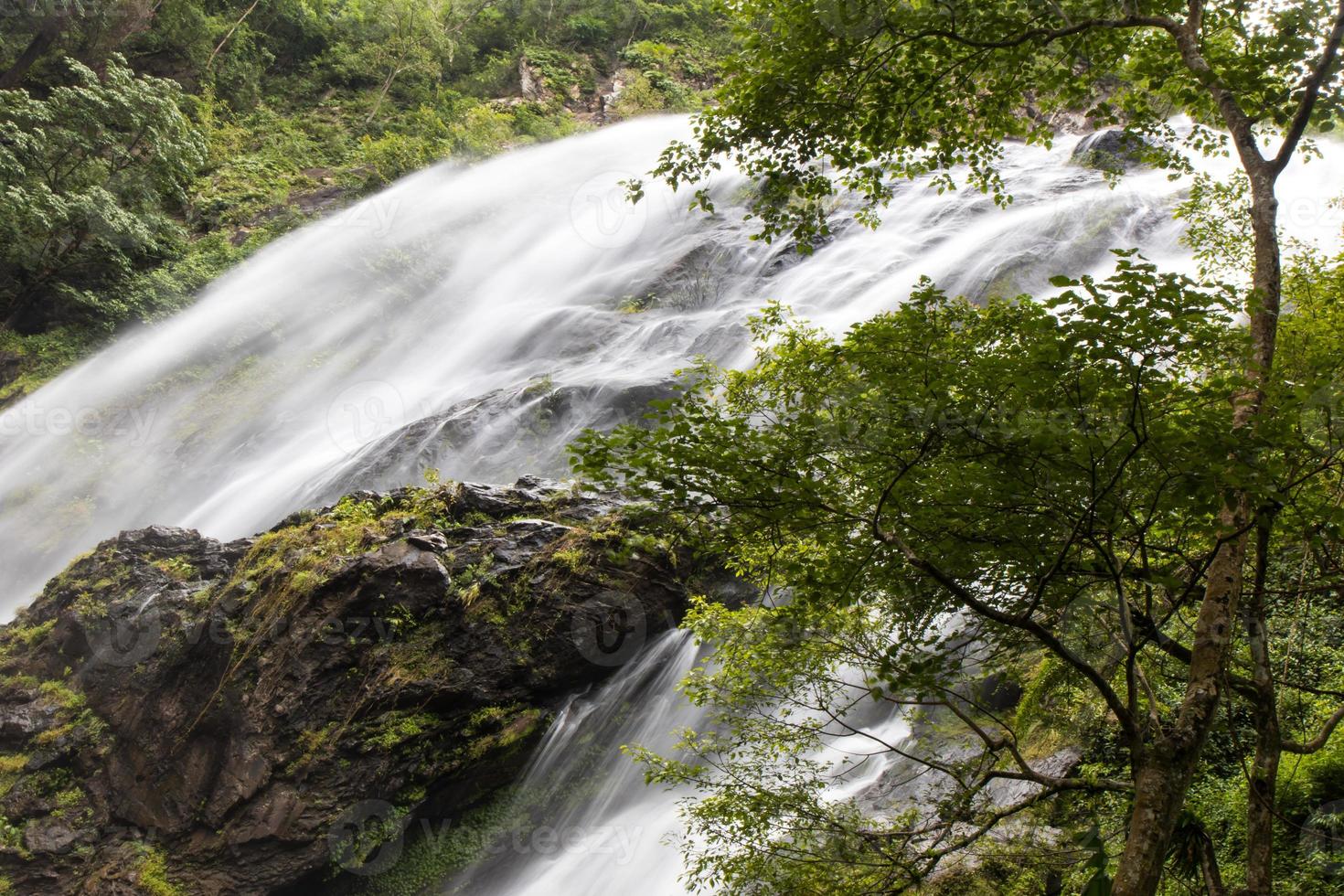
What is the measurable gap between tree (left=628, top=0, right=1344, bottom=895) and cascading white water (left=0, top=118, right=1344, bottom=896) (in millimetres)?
7317

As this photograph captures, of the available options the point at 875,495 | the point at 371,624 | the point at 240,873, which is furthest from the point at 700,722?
the point at 875,495

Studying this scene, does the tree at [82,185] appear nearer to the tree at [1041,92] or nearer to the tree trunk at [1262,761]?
the tree at [1041,92]

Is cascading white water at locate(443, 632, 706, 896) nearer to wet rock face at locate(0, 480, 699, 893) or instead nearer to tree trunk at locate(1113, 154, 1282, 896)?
wet rock face at locate(0, 480, 699, 893)

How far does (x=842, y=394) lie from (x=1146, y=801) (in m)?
2.14

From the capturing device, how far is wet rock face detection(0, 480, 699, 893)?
30.7 feet

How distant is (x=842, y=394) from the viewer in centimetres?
423

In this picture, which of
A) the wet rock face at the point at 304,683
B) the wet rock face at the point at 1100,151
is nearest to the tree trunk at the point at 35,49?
the wet rock face at the point at 304,683

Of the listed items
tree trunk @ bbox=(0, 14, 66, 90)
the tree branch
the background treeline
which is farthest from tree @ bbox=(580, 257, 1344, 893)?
tree trunk @ bbox=(0, 14, 66, 90)

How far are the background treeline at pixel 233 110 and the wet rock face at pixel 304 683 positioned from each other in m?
12.5

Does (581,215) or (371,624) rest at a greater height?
(581,215)

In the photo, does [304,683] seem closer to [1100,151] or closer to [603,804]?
[603,804]

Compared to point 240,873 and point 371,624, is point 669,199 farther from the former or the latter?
point 240,873

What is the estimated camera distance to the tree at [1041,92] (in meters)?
3.64

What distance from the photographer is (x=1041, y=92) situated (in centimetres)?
526
